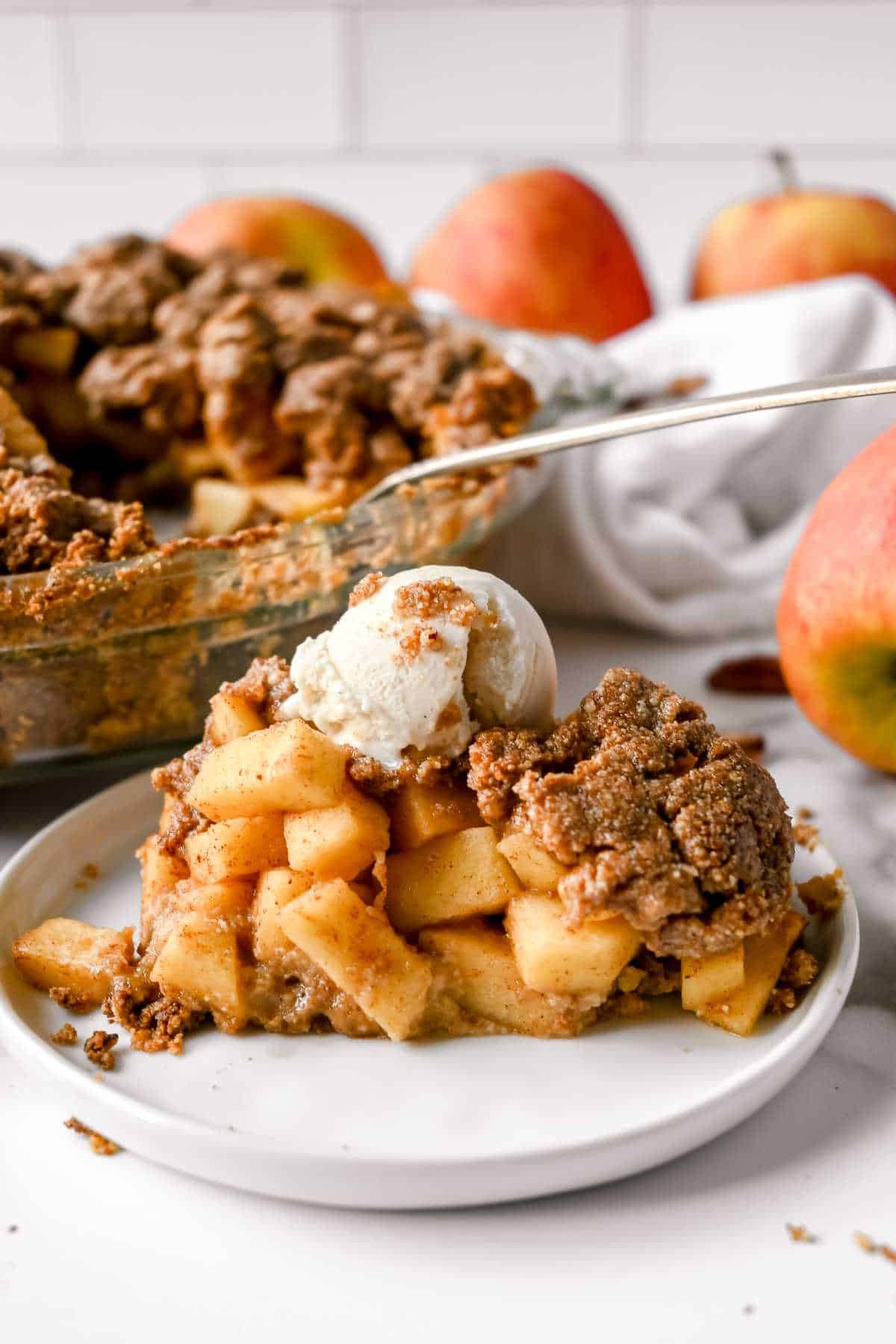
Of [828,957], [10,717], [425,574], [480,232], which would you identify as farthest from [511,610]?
[480,232]

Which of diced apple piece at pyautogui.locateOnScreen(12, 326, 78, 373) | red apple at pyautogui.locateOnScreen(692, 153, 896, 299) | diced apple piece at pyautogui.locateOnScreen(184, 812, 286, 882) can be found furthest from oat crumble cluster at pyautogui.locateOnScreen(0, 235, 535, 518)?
red apple at pyautogui.locateOnScreen(692, 153, 896, 299)

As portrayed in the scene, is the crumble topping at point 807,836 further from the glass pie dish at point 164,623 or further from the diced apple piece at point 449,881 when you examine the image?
the glass pie dish at point 164,623

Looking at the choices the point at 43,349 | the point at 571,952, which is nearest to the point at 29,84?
the point at 43,349

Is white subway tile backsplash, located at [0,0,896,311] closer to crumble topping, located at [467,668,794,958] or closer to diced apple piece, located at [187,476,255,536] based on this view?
diced apple piece, located at [187,476,255,536]

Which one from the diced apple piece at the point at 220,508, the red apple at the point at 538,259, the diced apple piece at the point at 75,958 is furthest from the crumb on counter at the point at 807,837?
the red apple at the point at 538,259

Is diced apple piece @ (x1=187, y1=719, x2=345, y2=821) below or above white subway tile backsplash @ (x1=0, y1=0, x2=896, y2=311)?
below

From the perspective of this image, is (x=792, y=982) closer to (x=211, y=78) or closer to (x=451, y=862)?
(x=451, y=862)

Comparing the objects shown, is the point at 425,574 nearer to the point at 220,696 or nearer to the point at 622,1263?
the point at 220,696
